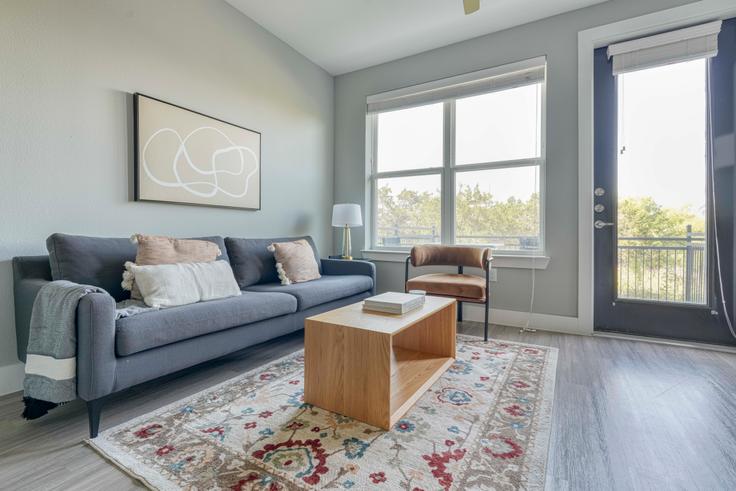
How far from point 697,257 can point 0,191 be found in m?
4.45

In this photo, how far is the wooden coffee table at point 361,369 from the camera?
1.45 metres

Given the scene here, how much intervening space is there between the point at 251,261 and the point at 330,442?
173cm

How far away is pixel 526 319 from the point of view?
3.13m

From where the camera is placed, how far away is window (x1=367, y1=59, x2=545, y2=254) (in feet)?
10.5

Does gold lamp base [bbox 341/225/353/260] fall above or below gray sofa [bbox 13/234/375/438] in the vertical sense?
above

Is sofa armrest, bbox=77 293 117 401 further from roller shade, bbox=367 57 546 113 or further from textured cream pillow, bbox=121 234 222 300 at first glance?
roller shade, bbox=367 57 546 113

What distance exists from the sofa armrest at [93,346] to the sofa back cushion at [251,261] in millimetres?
1250

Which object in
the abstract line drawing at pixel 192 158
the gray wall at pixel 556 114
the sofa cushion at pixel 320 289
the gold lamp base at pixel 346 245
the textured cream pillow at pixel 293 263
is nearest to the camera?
the abstract line drawing at pixel 192 158

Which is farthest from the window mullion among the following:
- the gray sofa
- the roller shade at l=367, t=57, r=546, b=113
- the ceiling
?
the gray sofa

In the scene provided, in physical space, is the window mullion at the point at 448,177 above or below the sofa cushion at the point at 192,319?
above

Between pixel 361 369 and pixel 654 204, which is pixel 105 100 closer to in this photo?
pixel 361 369

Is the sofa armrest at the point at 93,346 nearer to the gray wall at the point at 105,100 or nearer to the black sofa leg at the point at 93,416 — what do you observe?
the black sofa leg at the point at 93,416

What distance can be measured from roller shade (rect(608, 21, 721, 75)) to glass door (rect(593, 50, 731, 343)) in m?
0.08

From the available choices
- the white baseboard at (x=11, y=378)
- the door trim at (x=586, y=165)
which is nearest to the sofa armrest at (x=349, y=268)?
the door trim at (x=586, y=165)
